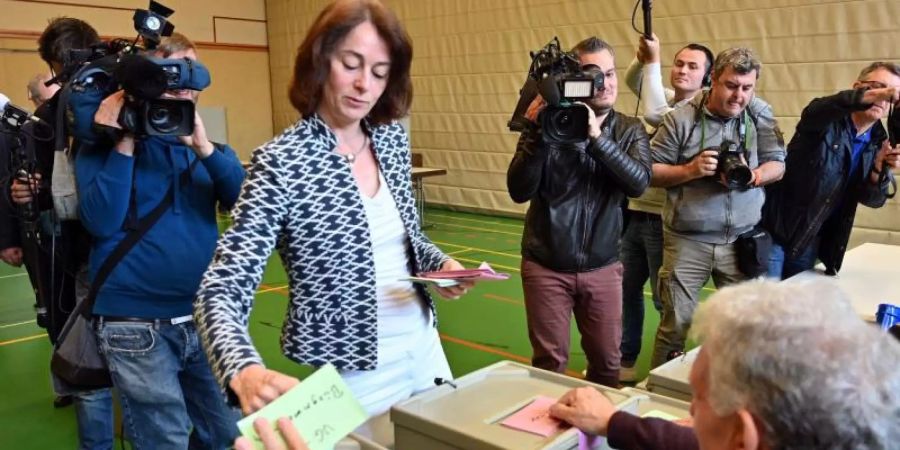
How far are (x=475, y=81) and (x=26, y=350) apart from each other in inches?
229

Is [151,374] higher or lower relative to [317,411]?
lower

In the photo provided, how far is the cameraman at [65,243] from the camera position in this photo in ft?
7.31

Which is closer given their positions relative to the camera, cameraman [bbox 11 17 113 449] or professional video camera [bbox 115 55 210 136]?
professional video camera [bbox 115 55 210 136]

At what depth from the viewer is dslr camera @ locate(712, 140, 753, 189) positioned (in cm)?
283

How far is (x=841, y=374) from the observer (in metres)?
0.81

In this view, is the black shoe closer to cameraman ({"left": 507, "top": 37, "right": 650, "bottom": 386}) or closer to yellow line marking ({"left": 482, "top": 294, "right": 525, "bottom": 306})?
cameraman ({"left": 507, "top": 37, "right": 650, "bottom": 386})

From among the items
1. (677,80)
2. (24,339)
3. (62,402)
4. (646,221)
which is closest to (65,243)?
(62,402)

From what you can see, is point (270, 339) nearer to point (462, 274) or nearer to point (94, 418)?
point (94, 418)

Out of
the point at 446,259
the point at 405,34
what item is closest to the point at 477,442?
the point at 446,259

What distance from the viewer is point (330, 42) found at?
1.41m

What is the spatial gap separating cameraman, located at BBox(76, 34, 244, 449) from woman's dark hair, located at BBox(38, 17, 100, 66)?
0.69m

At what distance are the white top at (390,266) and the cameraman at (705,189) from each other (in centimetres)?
174

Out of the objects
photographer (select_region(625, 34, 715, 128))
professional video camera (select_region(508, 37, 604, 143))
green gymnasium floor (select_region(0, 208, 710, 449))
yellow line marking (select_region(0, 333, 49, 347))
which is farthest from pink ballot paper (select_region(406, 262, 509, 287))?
yellow line marking (select_region(0, 333, 49, 347))

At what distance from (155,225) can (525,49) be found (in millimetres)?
6742
